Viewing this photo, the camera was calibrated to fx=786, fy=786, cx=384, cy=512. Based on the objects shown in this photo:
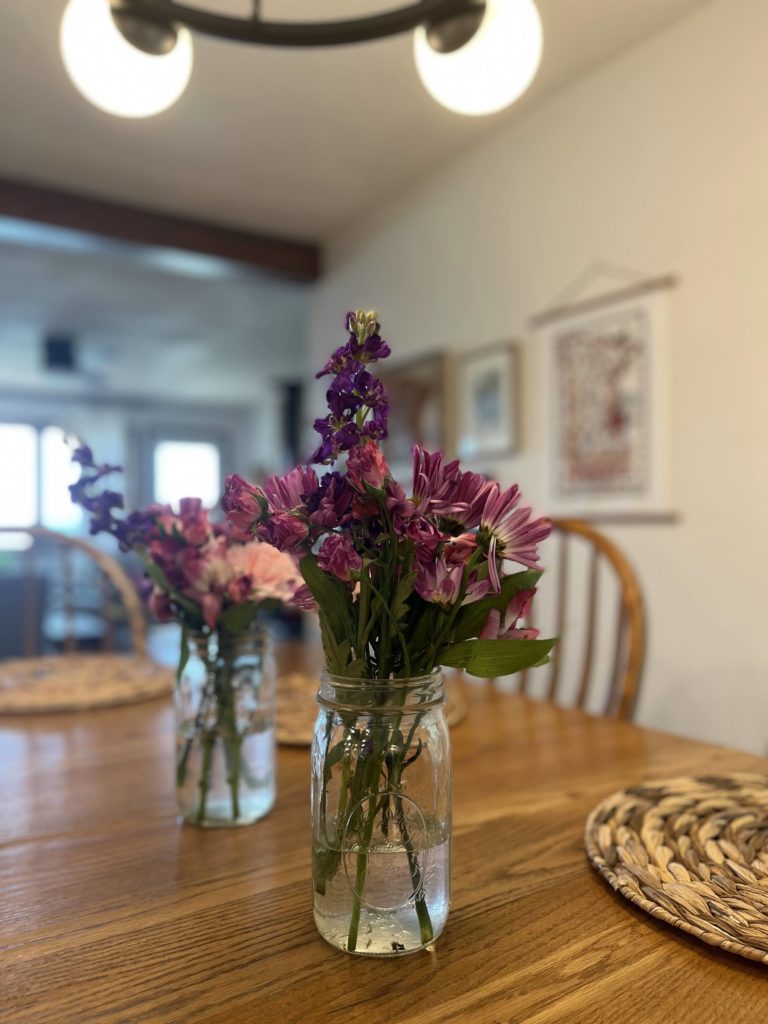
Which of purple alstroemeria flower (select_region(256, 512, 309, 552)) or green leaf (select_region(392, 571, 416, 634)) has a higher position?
purple alstroemeria flower (select_region(256, 512, 309, 552))

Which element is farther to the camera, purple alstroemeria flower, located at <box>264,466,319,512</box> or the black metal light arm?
the black metal light arm

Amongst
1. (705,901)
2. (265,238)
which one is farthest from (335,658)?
(265,238)

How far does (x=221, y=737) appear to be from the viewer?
76cm

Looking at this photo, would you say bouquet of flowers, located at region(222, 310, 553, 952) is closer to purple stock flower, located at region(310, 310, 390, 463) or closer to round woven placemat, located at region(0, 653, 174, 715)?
purple stock flower, located at region(310, 310, 390, 463)

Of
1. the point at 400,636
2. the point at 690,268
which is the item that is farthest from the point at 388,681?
the point at 690,268

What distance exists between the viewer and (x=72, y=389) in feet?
26.0

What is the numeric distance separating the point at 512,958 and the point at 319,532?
310 millimetres

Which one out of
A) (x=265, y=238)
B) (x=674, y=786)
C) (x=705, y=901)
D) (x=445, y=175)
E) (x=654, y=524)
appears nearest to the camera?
(x=705, y=901)

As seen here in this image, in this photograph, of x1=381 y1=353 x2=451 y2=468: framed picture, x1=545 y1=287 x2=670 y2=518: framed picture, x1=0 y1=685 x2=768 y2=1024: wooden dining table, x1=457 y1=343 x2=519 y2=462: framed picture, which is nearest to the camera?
x1=0 y1=685 x2=768 y2=1024: wooden dining table

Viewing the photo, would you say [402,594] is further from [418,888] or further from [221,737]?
[221,737]

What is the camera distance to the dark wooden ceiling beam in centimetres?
296

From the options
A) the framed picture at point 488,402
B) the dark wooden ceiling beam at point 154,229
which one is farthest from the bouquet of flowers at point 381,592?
the dark wooden ceiling beam at point 154,229

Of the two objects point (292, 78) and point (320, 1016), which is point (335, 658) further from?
point (292, 78)

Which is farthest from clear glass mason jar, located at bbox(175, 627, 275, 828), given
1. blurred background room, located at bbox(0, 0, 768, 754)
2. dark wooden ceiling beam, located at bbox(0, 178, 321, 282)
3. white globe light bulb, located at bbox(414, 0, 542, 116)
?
dark wooden ceiling beam, located at bbox(0, 178, 321, 282)
